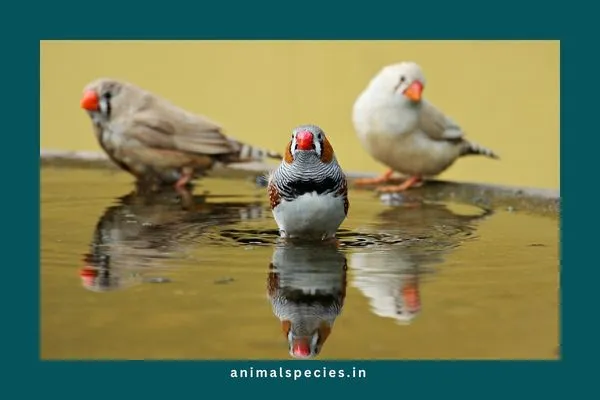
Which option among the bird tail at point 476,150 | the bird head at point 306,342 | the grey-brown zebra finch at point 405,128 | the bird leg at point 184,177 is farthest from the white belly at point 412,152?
the bird head at point 306,342

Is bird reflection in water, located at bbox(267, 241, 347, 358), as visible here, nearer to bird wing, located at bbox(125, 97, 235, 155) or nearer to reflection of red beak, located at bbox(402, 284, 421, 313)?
reflection of red beak, located at bbox(402, 284, 421, 313)

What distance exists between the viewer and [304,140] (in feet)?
19.9

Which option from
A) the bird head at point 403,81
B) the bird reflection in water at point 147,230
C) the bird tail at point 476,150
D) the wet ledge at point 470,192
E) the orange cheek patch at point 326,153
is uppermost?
the bird head at point 403,81

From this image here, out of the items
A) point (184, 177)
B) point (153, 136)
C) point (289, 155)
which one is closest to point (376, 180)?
point (184, 177)

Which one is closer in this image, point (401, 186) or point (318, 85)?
point (318, 85)

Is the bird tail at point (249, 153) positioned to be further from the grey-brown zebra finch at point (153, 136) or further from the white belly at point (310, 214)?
the white belly at point (310, 214)

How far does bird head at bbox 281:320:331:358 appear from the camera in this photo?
16.1ft

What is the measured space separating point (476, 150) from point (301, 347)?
14.2 feet

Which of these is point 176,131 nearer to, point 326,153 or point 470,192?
point 470,192

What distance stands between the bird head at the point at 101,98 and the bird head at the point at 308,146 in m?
2.64

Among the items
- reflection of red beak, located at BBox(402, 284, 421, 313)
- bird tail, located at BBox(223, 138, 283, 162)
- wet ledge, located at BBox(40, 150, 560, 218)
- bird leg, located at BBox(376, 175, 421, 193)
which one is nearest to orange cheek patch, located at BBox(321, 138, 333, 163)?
reflection of red beak, located at BBox(402, 284, 421, 313)

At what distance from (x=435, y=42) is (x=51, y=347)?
10.1 ft

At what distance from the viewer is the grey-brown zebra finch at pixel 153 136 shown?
8477mm

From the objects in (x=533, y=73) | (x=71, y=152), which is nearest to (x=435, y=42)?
(x=533, y=73)
